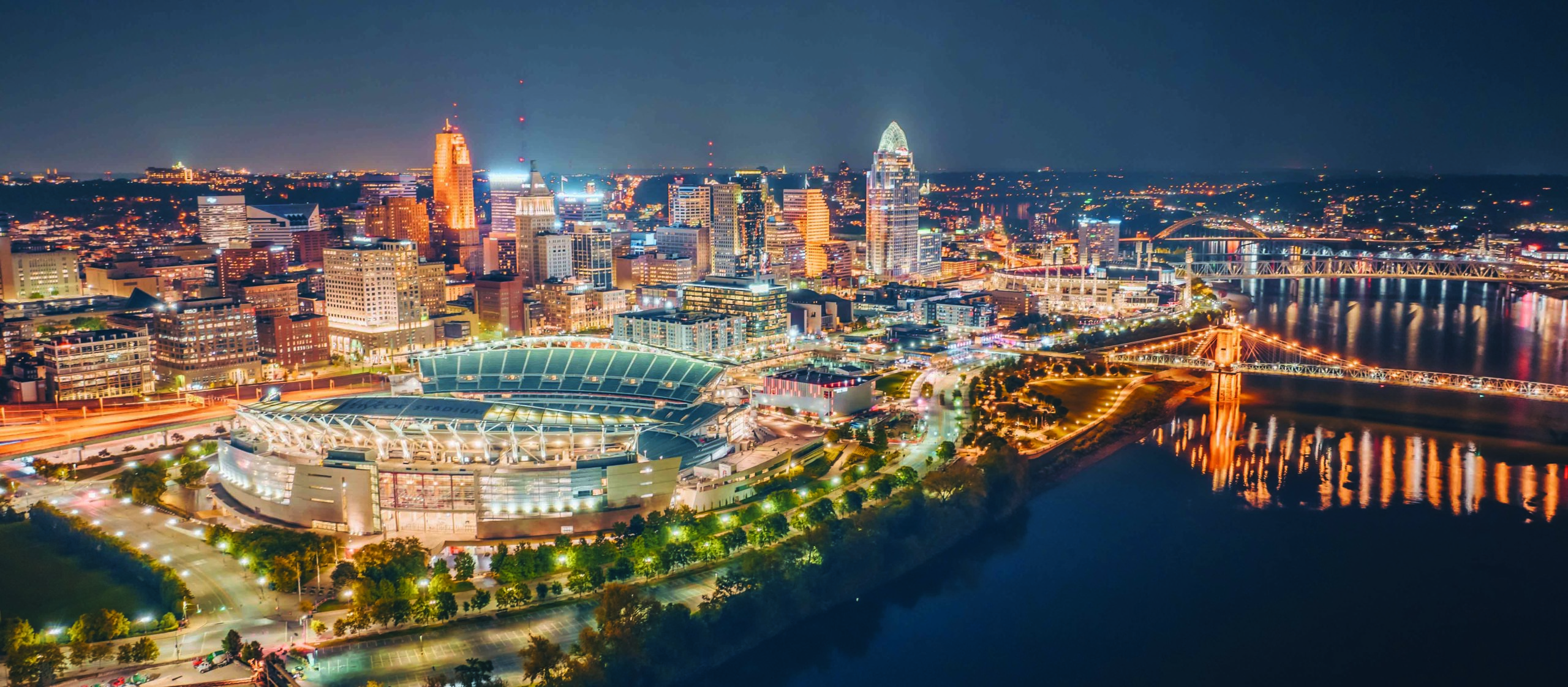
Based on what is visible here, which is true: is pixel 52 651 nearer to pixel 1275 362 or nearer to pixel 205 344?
pixel 205 344

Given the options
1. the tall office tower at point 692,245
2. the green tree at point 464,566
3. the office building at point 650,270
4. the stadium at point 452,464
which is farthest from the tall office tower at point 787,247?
the green tree at point 464,566

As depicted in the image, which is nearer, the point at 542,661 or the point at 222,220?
the point at 542,661

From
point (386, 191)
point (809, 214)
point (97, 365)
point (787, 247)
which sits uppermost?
point (386, 191)

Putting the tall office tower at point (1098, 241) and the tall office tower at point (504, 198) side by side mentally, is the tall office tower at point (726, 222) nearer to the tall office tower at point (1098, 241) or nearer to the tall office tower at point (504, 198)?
the tall office tower at point (504, 198)

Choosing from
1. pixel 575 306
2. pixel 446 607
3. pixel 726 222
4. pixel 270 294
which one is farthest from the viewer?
pixel 726 222

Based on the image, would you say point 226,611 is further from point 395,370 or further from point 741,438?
point 395,370

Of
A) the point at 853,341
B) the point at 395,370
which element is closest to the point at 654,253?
the point at 853,341

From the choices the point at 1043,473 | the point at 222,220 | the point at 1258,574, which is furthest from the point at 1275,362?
the point at 222,220
